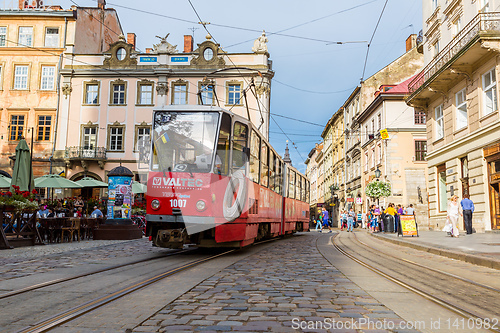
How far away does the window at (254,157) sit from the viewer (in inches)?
447

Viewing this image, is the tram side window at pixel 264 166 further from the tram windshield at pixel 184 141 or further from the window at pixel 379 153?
the window at pixel 379 153

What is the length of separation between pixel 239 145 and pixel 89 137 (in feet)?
97.1

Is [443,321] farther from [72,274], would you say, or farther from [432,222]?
[432,222]

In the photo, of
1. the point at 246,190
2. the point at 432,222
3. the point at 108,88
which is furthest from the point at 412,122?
the point at 246,190

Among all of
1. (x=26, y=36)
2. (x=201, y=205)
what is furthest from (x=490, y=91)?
(x=26, y=36)

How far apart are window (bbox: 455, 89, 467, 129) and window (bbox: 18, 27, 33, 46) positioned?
108 ft

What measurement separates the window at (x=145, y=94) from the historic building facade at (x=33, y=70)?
21.6 ft

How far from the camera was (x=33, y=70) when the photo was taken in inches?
1480

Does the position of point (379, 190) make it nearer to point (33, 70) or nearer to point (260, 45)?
point (260, 45)

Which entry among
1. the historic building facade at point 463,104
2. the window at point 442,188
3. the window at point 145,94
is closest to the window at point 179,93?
the window at point 145,94

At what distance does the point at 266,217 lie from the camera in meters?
13.7

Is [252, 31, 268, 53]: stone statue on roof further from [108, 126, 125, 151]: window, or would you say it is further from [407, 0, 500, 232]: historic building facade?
[407, 0, 500, 232]: historic building facade

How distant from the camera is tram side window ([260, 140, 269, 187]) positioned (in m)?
12.7

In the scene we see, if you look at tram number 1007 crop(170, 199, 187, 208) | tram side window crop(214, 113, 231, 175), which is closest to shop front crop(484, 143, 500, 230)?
tram side window crop(214, 113, 231, 175)
